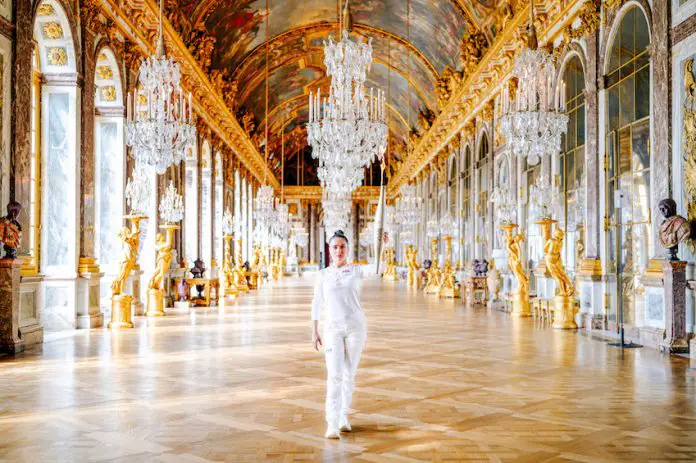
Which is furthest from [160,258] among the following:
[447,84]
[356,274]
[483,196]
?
[447,84]

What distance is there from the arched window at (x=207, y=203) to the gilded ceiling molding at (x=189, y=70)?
1216 millimetres

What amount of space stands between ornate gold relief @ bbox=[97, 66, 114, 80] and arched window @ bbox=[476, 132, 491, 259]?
1113 cm

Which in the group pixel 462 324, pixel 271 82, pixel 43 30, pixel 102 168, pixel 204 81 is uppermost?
pixel 271 82

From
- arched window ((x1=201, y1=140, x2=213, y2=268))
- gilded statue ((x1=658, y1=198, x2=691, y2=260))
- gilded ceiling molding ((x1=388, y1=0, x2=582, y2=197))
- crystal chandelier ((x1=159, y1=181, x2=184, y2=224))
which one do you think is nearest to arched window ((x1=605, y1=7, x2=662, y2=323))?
gilded statue ((x1=658, y1=198, x2=691, y2=260))

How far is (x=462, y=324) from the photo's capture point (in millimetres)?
12797

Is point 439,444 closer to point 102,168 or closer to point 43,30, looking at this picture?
point 43,30

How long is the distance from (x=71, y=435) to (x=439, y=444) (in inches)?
Result: 97.6

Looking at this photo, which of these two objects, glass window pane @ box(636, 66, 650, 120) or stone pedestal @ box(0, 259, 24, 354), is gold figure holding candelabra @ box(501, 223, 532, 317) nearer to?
glass window pane @ box(636, 66, 650, 120)

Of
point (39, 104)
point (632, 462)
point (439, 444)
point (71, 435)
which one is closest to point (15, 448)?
point (71, 435)

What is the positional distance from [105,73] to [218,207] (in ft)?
43.7

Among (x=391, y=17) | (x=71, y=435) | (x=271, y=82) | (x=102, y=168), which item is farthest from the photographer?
(x=271, y=82)

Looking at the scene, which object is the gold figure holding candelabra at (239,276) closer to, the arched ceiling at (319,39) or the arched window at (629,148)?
the arched ceiling at (319,39)

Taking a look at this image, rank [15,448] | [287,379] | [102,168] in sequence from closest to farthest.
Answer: [15,448] < [287,379] < [102,168]

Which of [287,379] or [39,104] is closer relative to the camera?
[287,379]
